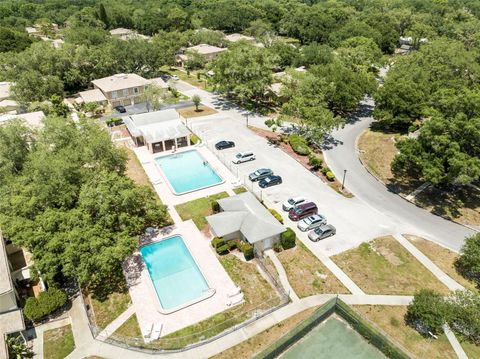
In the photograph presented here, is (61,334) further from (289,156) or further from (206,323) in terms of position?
(289,156)

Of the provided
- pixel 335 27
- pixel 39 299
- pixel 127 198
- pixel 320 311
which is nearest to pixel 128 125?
pixel 127 198

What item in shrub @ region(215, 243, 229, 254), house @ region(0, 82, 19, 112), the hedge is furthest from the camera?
house @ region(0, 82, 19, 112)

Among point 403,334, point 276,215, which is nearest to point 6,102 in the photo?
point 276,215

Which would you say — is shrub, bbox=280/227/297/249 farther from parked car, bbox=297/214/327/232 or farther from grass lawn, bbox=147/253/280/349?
grass lawn, bbox=147/253/280/349

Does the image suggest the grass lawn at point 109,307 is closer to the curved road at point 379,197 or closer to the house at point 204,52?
the curved road at point 379,197

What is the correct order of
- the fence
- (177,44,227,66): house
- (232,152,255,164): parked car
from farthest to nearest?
(177,44,227,66): house
(232,152,255,164): parked car
the fence

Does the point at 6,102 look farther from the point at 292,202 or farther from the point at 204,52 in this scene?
the point at 292,202

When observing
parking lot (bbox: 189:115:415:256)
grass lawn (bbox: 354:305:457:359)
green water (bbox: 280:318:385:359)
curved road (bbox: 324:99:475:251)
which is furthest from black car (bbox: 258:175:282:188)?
green water (bbox: 280:318:385:359)
